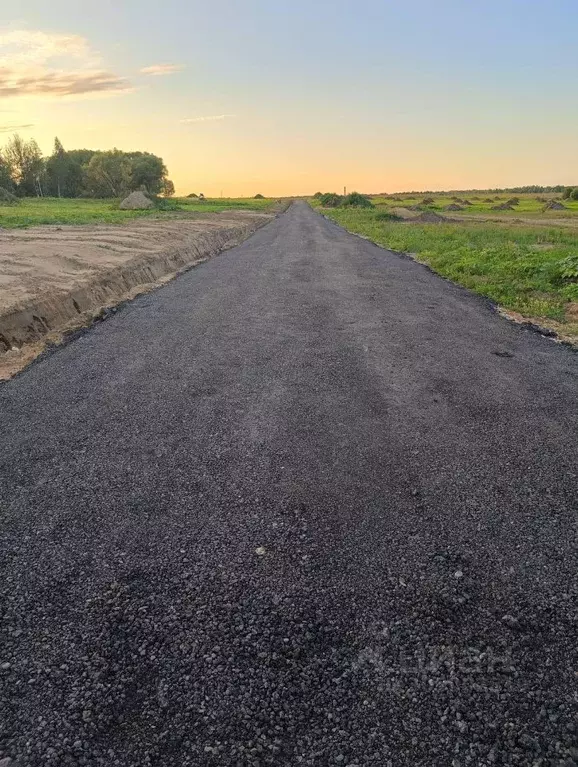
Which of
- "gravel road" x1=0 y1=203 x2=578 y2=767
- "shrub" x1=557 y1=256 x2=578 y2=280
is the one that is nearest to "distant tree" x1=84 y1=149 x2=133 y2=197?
"shrub" x1=557 y1=256 x2=578 y2=280

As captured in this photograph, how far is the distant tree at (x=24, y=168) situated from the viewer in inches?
3533

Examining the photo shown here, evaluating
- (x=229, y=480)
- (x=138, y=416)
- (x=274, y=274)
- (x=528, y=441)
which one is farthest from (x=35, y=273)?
(x=528, y=441)

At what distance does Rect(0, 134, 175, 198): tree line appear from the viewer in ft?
284

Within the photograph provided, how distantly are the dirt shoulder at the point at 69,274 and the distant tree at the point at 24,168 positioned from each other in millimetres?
79080

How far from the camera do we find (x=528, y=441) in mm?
4820

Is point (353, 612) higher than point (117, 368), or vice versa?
point (117, 368)

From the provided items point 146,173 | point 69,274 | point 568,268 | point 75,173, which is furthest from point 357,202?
point 69,274

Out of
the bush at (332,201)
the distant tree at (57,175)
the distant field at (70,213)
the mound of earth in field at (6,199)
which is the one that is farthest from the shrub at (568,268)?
the distant tree at (57,175)

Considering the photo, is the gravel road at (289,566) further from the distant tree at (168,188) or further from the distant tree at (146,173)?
the distant tree at (168,188)

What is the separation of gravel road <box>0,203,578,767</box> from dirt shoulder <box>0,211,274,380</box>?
8.00 ft

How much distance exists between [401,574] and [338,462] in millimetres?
1380

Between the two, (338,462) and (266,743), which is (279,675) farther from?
(338,462)

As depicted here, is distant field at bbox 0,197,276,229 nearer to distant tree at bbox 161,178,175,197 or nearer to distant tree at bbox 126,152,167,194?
distant tree at bbox 126,152,167,194

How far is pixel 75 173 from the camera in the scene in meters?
95.1
